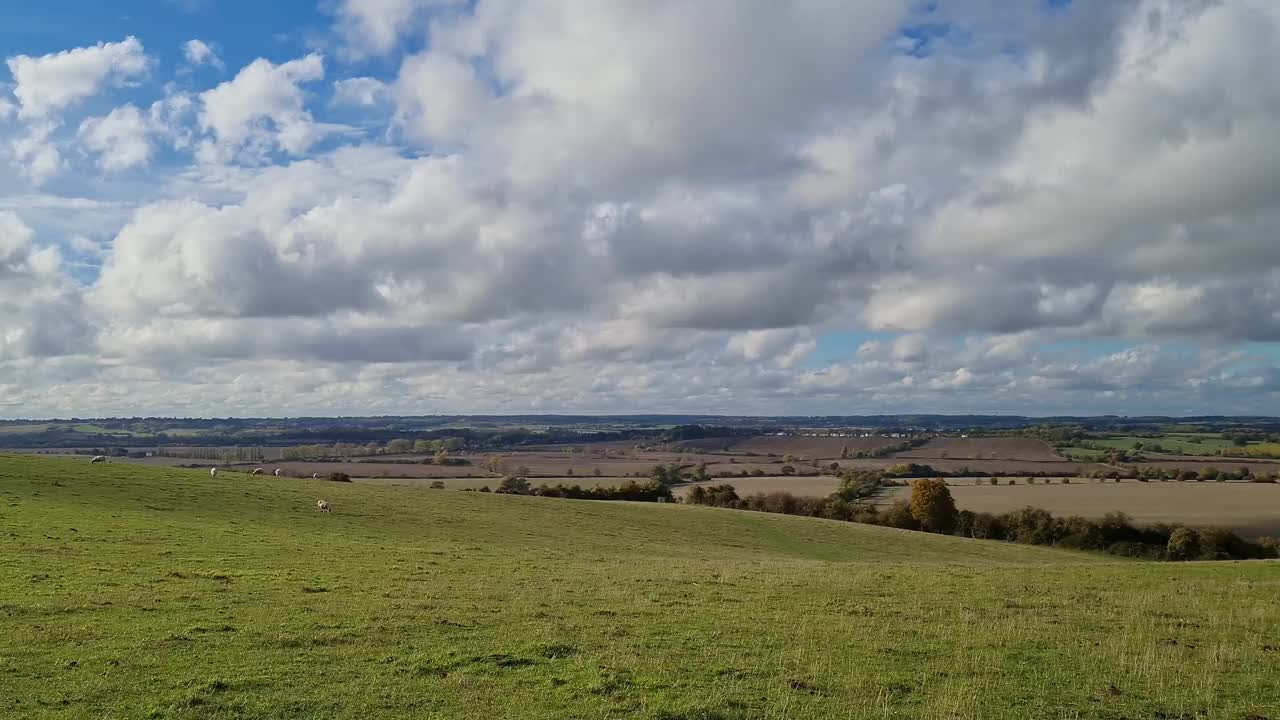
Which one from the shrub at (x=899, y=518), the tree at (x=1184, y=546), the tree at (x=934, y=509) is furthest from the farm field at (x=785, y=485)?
the tree at (x=1184, y=546)

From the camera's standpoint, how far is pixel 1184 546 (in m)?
72.2

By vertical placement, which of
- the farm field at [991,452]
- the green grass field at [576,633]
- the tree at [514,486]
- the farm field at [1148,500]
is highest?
the green grass field at [576,633]

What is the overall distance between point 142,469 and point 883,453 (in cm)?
16386

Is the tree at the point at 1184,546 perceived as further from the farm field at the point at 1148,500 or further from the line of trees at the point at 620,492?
the line of trees at the point at 620,492

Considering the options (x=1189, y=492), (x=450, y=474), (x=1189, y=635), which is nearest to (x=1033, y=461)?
(x=1189, y=492)

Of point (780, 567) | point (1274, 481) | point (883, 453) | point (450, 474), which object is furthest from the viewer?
point (883, 453)

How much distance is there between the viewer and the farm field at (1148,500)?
3260 inches

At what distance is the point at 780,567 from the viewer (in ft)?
110

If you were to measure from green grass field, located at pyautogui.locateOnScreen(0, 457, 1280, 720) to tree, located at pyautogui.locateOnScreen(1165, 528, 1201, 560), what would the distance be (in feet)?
135

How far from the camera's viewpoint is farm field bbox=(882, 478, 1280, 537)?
8281 centimetres

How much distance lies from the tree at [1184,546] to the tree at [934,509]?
63.4ft

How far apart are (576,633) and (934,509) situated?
75413mm

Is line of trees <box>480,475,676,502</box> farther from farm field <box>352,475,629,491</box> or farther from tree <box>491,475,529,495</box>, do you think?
farm field <box>352,475,629,491</box>

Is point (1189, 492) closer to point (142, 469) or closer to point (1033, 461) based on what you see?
point (1033, 461)
